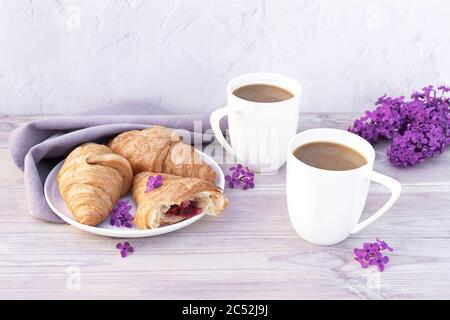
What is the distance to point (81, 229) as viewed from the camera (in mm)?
957

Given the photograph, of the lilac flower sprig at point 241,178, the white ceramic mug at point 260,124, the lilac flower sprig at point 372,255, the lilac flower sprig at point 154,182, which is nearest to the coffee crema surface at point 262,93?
the white ceramic mug at point 260,124

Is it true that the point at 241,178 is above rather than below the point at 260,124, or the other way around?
below

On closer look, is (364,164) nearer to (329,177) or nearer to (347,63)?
(329,177)

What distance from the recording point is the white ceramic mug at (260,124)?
3.50 feet

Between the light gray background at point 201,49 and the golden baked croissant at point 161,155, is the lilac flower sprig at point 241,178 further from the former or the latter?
the light gray background at point 201,49

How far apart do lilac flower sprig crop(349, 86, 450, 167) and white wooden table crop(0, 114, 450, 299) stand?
0.13 metres

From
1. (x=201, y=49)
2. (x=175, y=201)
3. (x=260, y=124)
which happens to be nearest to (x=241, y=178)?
(x=260, y=124)

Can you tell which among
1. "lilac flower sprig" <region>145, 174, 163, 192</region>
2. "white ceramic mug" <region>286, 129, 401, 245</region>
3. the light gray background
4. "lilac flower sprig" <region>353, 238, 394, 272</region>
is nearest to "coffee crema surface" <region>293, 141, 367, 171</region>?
"white ceramic mug" <region>286, 129, 401, 245</region>

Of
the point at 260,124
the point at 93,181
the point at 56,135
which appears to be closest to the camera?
the point at 93,181

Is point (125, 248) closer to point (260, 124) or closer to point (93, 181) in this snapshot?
point (93, 181)

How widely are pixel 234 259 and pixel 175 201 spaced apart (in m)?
0.14

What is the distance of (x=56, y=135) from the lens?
3.94 ft

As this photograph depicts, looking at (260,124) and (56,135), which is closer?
(260,124)
